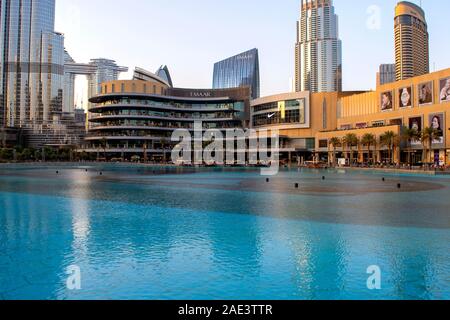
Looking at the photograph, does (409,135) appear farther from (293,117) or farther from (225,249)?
(225,249)

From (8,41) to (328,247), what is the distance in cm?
22219

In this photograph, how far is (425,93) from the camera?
8838 cm

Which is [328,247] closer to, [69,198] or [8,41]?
[69,198]

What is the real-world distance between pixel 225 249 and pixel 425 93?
8739 centimetres

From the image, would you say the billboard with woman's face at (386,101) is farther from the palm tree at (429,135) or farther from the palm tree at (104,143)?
the palm tree at (104,143)

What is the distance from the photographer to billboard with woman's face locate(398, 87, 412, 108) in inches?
3656

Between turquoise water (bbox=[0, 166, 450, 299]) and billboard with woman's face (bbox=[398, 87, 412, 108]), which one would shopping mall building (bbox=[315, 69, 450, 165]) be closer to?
billboard with woman's face (bbox=[398, 87, 412, 108])

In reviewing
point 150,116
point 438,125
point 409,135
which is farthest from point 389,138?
point 150,116

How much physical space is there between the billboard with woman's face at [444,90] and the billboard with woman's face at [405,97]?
851cm

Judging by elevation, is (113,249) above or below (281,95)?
below
